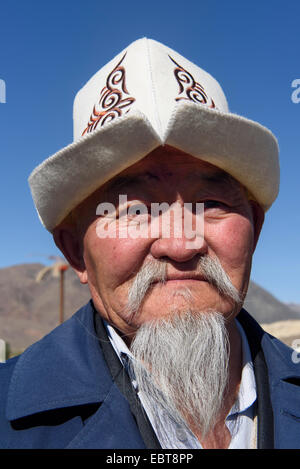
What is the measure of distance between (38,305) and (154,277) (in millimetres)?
63693

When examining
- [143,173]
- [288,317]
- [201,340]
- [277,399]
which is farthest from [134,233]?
[288,317]

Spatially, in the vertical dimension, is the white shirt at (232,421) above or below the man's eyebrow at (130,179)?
below

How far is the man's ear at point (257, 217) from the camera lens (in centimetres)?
238

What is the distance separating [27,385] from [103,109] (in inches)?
47.7

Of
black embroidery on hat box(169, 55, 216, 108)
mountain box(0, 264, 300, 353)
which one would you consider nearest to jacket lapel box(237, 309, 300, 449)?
black embroidery on hat box(169, 55, 216, 108)

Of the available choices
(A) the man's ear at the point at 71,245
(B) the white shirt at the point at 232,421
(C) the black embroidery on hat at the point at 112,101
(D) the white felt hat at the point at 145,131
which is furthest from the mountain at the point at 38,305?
(C) the black embroidery on hat at the point at 112,101

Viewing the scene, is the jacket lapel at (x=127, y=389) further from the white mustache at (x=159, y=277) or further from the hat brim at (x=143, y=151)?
the hat brim at (x=143, y=151)

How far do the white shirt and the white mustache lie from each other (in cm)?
26

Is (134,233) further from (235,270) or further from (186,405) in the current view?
(186,405)

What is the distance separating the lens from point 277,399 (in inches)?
80.4

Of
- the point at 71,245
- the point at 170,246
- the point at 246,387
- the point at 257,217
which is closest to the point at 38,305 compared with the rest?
the point at 71,245

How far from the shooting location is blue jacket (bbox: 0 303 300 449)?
1790 mm

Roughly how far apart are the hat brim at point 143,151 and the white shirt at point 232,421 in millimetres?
675

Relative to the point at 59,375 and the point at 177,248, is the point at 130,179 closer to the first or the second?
the point at 177,248
